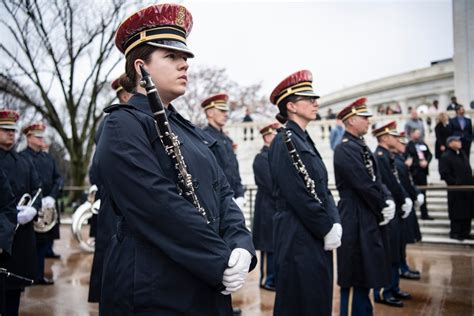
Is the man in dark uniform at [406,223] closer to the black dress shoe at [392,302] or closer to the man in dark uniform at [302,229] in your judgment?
the black dress shoe at [392,302]

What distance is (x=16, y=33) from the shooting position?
1683cm

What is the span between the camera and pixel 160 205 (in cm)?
190

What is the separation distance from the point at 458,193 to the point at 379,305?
5.37 meters

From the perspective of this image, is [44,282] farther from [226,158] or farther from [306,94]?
[306,94]

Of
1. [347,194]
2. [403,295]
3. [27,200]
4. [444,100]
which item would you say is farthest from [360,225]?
Result: [444,100]

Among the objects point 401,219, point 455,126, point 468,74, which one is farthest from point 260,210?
point 468,74

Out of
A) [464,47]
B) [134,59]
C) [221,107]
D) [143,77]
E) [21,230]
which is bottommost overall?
[21,230]

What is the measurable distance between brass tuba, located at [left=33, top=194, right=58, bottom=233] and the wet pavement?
2.88ft

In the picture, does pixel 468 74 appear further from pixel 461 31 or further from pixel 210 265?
pixel 210 265

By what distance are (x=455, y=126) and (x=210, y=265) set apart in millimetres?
12813

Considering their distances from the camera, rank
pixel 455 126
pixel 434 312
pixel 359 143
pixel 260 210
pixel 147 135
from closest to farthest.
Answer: pixel 147 135
pixel 359 143
pixel 434 312
pixel 260 210
pixel 455 126

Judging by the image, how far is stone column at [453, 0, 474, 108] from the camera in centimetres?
1870

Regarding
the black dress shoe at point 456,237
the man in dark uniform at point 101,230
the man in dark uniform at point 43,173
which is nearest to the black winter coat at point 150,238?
the man in dark uniform at point 101,230

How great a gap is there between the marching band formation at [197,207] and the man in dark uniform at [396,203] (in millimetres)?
20
